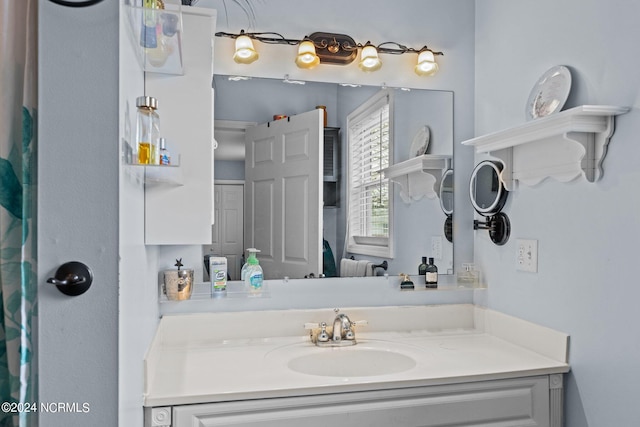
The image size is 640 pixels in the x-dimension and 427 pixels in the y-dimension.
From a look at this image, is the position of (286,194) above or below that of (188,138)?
below

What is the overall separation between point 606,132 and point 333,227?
1001 mm

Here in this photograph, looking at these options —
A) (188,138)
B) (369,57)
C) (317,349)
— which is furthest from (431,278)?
(188,138)

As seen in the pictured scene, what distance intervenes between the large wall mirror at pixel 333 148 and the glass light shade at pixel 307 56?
0.25 feet

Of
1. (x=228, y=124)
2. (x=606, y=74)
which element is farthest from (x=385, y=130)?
(x=606, y=74)

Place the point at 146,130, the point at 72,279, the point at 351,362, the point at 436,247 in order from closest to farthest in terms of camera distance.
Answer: the point at 72,279
the point at 146,130
the point at 351,362
the point at 436,247

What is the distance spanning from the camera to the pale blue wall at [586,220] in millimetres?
1357

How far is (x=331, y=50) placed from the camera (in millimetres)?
1972

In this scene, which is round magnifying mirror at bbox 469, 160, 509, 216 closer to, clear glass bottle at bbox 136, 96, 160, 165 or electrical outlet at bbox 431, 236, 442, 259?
electrical outlet at bbox 431, 236, 442, 259

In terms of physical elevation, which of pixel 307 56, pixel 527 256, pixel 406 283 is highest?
pixel 307 56

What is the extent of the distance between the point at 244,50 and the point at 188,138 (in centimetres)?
55

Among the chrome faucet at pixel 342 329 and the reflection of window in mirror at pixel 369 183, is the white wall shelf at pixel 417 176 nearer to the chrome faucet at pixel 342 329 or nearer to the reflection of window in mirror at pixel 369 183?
the reflection of window in mirror at pixel 369 183

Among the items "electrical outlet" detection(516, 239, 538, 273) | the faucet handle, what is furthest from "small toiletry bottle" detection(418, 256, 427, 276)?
the faucet handle

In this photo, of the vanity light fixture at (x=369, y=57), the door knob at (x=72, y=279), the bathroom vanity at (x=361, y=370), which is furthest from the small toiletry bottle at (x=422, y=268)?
the door knob at (x=72, y=279)

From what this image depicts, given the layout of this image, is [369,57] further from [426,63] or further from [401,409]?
[401,409]
